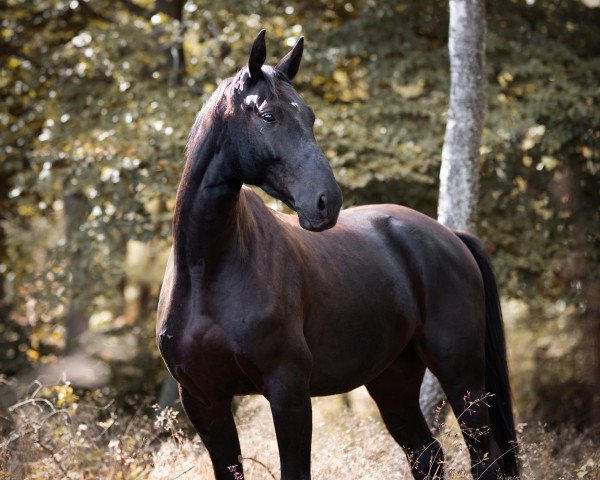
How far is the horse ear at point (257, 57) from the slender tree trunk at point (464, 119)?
3347 mm

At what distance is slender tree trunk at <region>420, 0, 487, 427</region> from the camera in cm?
651

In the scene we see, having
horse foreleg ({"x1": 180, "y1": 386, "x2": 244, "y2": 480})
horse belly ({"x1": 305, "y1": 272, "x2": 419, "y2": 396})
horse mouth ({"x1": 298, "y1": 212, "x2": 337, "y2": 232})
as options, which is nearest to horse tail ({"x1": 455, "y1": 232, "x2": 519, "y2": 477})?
horse belly ({"x1": 305, "y1": 272, "x2": 419, "y2": 396})

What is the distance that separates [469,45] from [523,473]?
10.9ft

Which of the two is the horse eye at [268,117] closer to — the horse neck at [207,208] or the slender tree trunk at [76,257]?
the horse neck at [207,208]

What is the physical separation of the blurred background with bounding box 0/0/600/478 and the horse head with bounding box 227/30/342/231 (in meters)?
4.98

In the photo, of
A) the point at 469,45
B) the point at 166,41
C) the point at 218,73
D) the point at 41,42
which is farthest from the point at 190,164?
the point at 41,42

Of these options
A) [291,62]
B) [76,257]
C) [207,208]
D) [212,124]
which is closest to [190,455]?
[207,208]

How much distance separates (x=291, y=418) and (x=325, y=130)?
564 cm

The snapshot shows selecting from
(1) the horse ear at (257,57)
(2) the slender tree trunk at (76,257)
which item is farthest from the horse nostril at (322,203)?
(2) the slender tree trunk at (76,257)

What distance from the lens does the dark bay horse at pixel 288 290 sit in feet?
11.3

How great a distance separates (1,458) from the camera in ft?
14.7

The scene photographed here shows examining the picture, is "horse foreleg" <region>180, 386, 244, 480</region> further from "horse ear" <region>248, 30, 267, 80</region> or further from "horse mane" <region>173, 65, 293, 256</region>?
"horse ear" <region>248, 30, 267, 80</region>

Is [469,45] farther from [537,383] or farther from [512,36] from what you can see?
[537,383]

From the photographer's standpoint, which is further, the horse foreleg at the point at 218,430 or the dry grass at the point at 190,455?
the dry grass at the point at 190,455
